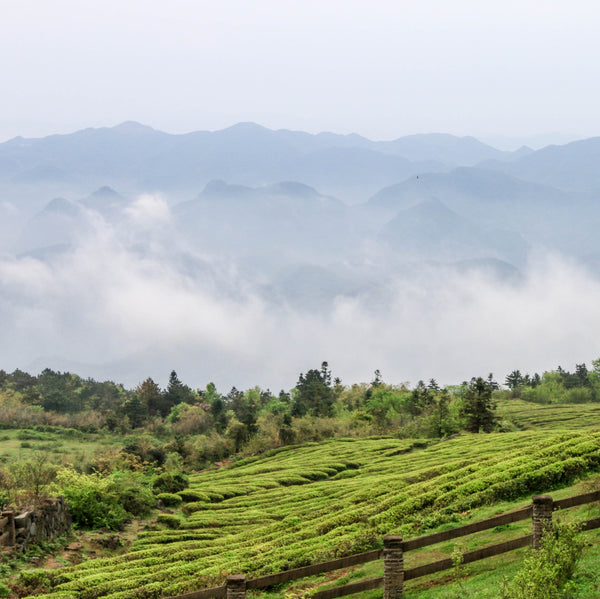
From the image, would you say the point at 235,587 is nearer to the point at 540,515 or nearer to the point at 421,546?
the point at 421,546

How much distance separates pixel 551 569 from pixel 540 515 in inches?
118

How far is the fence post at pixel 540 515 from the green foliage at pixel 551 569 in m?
0.43

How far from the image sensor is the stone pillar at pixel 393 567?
1565 centimetres

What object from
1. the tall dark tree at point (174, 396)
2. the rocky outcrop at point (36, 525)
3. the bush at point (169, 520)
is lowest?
the bush at point (169, 520)

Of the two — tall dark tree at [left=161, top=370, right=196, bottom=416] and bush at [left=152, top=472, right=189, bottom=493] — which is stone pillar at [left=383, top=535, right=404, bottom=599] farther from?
tall dark tree at [left=161, top=370, right=196, bottom=416]

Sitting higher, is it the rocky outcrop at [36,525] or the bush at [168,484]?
the rocky outcrop at [36,525]

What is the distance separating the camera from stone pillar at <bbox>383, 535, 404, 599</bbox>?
15.6 metres

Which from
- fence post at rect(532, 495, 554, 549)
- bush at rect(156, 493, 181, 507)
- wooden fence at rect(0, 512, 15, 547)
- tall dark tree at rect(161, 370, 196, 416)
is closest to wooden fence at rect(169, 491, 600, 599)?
fence post at rect(532, 495, 554, 549)

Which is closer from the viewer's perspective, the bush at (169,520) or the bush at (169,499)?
the bush at (169,520)

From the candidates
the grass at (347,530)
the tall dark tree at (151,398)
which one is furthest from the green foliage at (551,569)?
the tall dark tree at (151,398)

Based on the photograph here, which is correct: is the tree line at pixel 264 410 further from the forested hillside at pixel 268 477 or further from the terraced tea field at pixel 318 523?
the terraced tea field at pixel 318 523

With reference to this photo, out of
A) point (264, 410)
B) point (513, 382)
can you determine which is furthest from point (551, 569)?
point (513, 382)

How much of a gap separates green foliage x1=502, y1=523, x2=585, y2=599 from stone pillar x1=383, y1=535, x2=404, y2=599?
297cm

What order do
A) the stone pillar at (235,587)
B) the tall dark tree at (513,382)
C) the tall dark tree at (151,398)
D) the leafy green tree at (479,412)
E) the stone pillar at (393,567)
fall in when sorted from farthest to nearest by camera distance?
1. the tall dark tree at (513,382)
2. the tall dark tree at (151,398)
3. the leafy green tree at (479,412)
4. the stone pillar at (235,587)
5. the stone pillar at (393,567)
